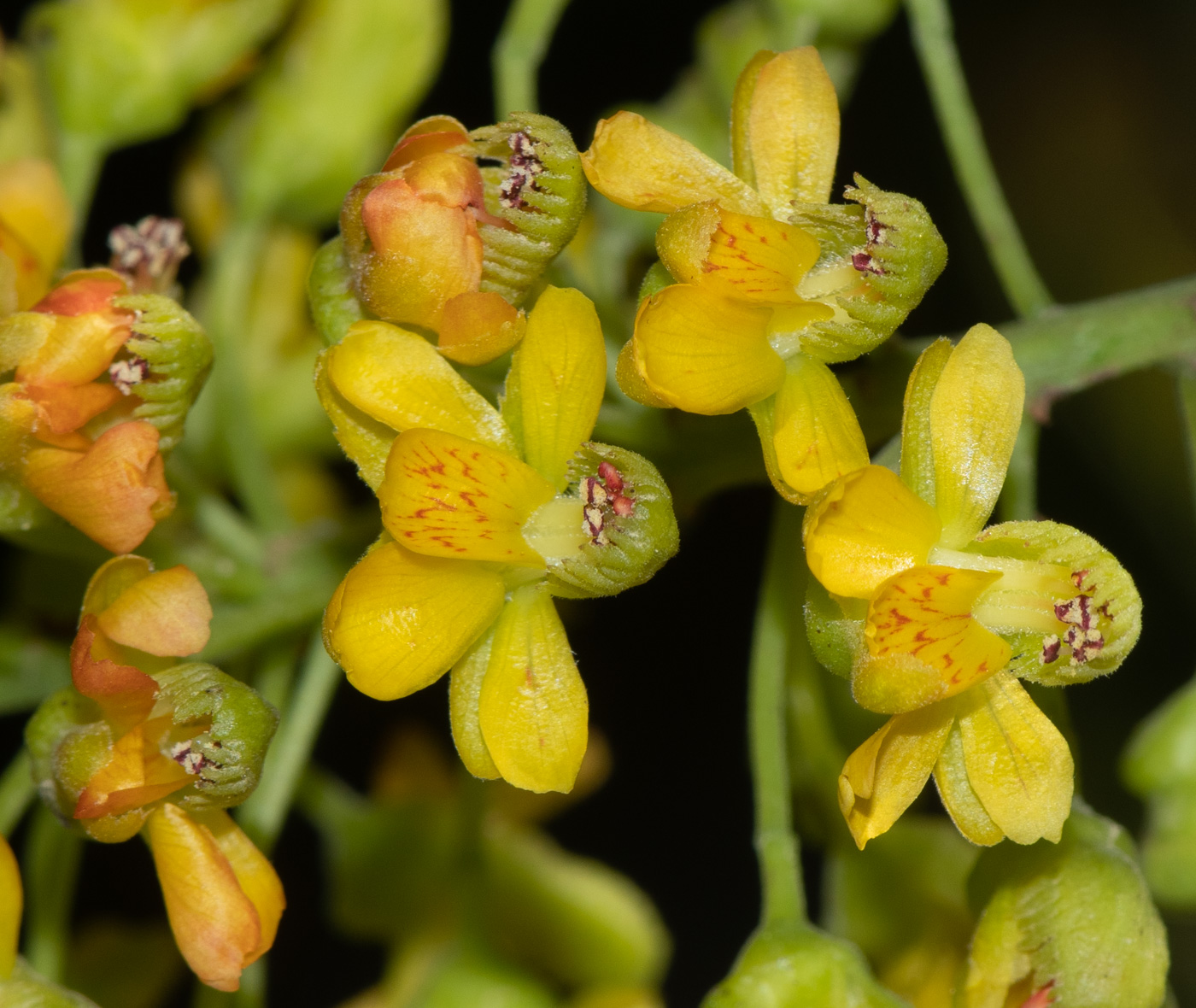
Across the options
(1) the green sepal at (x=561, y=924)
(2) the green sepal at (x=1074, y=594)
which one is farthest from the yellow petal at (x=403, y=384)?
(1) the green sepal at (x=561, y=924)

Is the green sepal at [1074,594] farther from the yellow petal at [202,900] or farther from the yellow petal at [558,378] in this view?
the yellow petal at [202,900]

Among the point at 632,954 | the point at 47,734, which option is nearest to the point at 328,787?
the point at 632,954

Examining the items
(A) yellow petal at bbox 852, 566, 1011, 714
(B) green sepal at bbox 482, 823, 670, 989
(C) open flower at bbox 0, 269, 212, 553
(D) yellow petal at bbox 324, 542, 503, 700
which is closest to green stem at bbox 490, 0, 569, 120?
(C) open flower at bbox 0, 269, 212, 553

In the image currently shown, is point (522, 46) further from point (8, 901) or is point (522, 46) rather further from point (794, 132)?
point (8, 901)

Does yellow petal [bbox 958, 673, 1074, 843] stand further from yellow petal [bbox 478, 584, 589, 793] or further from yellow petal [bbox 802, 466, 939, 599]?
yellow petal [bbox 478, 584, 589, 793]

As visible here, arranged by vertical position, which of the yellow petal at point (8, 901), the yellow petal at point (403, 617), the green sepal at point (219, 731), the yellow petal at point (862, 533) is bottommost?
Answer: the yellow petal at point (8, 901)

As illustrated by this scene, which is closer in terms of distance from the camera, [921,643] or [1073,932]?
[921,643]

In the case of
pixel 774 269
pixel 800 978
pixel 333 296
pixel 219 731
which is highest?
pixel 774 269

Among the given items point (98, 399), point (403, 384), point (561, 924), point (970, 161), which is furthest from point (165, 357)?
point (561, 924)
